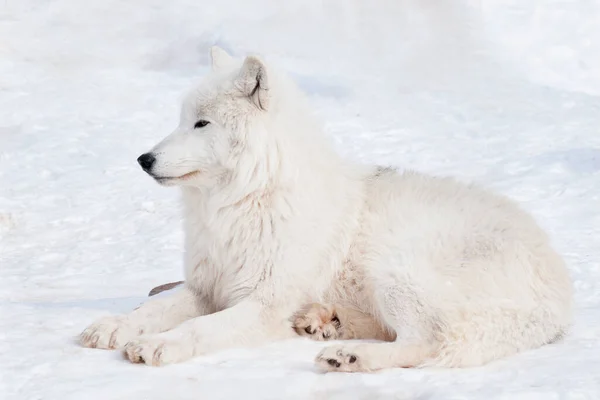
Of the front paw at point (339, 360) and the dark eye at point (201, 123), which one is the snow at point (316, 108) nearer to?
the front paw at point (339, 360)

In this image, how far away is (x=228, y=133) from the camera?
458 centimetres

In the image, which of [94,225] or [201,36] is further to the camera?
[201,36]

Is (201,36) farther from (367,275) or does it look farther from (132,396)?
(132,396)

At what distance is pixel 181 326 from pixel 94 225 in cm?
515

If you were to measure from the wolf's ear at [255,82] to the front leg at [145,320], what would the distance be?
122 cm

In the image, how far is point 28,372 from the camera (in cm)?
384

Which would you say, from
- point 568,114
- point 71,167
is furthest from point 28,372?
point 568,114

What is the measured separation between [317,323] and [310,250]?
417 mm

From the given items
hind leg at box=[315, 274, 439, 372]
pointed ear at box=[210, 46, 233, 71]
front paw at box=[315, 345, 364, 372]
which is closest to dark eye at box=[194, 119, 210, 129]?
pointed ear at box=[210, 46, 233, 71]

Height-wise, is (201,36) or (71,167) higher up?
(201,36)

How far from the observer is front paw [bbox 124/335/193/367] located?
3984 millimetres

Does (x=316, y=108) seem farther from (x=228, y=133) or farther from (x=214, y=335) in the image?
(x=214, y=335)

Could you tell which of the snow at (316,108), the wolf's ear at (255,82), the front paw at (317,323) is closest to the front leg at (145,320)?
the snow at (316,108)

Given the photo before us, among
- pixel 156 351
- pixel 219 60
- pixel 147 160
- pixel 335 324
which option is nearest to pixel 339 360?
pixel 335 324
